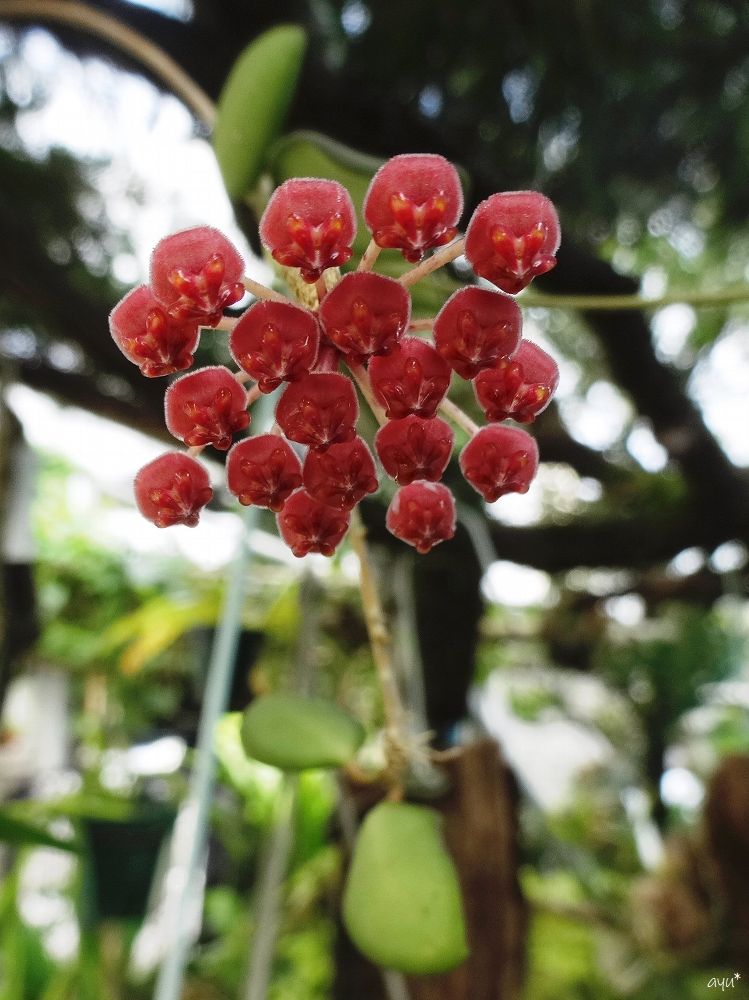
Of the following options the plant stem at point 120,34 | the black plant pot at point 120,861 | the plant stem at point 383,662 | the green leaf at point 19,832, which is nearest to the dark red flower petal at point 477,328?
the plant stem at point 383,662

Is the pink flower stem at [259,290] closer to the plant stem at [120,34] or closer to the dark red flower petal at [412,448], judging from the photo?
the dark red flower petal at [412,448]

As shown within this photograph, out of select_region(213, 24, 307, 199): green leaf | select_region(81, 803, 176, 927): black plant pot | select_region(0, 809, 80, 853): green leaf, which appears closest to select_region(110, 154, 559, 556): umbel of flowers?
select_region(213, 24, 307, 199): green leaf

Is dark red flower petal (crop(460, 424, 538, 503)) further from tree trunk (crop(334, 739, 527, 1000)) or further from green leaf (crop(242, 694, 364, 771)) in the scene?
tree trunk (crop(334, 739, 527, 1000))

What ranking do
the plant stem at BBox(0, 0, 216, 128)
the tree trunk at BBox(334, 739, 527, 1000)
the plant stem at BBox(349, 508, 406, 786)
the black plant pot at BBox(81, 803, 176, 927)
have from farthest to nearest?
the black plant pot at BBox(81, 803, 176, 927) < the tree trunk at BBox(334, 739, 527, 1000) < the plant stem at BBox(0, 0, 216, 128) < the plant stem at BBox(349, 508, 406, 786)

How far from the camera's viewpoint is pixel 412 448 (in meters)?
0.25

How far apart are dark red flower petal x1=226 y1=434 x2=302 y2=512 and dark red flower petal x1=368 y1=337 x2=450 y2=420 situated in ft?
0.15

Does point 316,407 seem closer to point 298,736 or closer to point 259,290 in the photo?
point 259,290

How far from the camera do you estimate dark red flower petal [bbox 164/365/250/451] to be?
9.7 inches

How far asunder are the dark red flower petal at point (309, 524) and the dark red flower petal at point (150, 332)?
7 centimetres

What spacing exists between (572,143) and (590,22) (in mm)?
120

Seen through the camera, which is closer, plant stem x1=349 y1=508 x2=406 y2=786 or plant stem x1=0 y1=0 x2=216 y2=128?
plant stem x1=349 y1=508 x2=406 y2=786

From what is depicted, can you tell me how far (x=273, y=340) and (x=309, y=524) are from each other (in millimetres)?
84

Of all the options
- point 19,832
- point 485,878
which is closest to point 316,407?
point 19,832

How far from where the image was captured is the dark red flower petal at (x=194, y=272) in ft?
0.73
